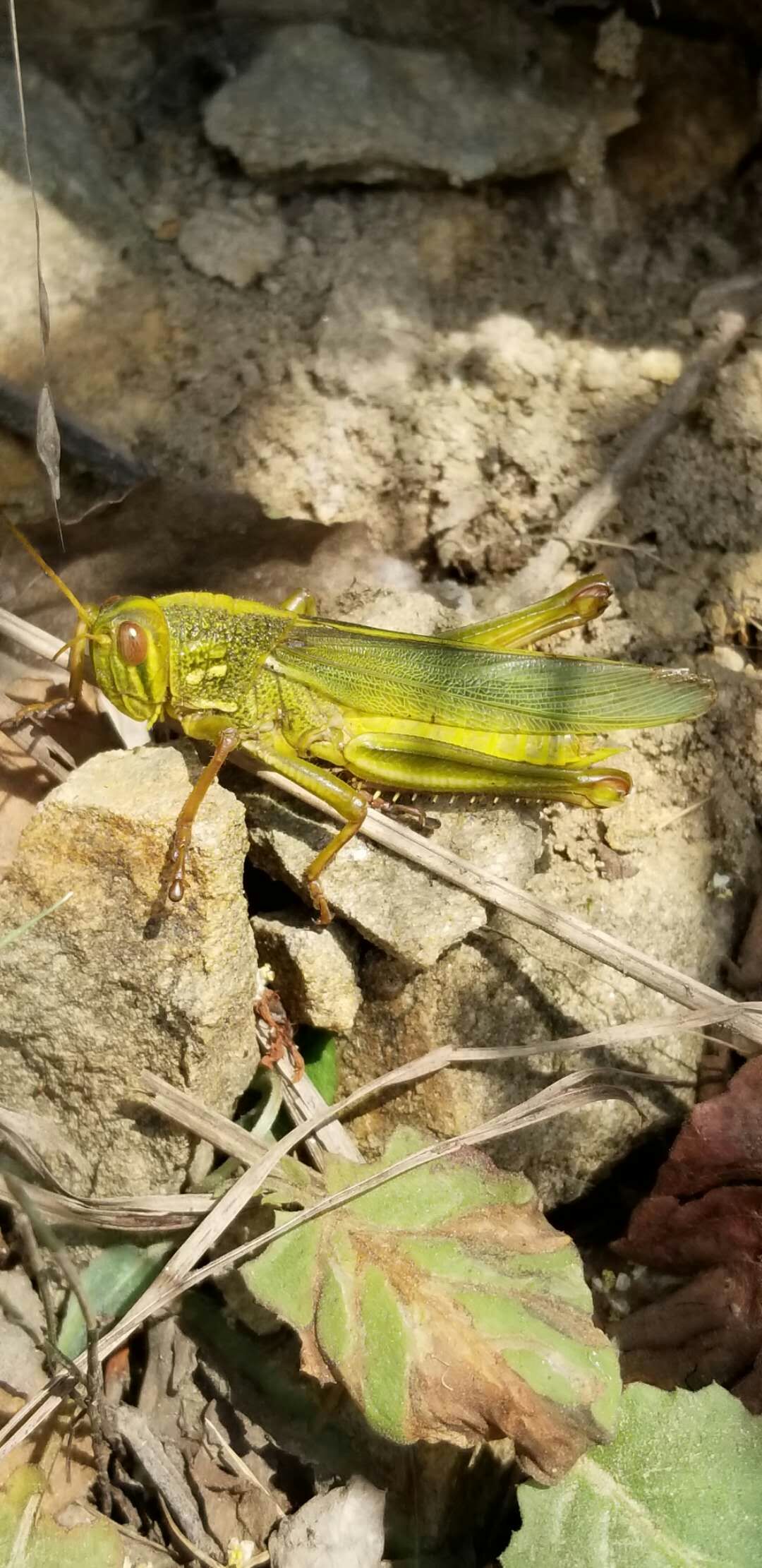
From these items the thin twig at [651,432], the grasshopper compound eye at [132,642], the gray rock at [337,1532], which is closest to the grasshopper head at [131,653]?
the grasshopper compound eye at [132,642]

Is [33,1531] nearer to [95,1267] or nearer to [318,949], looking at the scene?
[95,1267]

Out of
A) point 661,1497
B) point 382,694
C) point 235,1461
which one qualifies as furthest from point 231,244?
point 661,1497

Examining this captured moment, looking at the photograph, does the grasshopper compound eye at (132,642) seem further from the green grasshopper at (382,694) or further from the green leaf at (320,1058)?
the green leaf at (320,1058)

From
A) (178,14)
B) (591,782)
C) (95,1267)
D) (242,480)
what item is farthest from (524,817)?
(178,14)

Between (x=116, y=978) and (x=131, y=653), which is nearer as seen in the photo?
(x=116, y=978)

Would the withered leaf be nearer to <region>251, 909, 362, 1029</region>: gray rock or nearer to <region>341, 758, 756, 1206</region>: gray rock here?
<region>341, 758, 756, 1206</region>: gray rock

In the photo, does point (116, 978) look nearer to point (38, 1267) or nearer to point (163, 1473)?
point (38, 1267)
